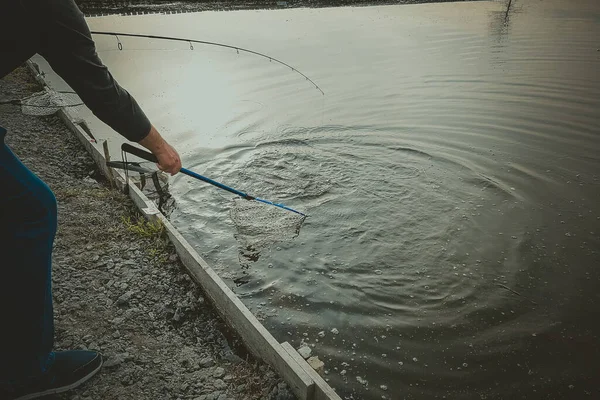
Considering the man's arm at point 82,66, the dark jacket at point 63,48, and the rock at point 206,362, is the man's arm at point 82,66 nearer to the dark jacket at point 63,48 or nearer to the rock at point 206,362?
the dark jacket at point 63,48

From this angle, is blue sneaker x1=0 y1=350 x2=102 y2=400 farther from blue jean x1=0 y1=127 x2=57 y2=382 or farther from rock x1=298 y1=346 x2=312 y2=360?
rock x1=298 y1=346 x2=312 y2=360

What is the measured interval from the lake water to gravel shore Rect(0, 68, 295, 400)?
85 centimetres

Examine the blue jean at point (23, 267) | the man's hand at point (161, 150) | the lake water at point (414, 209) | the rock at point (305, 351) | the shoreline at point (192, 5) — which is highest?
the shoreline at point (192, 5)

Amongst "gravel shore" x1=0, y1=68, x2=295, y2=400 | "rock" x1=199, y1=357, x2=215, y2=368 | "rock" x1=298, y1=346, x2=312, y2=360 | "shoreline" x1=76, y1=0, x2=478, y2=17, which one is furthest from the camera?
"shoreline" x1=76, y1=0, x2=478, y2=17

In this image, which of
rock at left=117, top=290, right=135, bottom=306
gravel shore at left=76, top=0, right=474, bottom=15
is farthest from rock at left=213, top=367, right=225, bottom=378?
gravel shore at left=76, top=0, right=474, bottom=15

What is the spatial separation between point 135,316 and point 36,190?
198 cm

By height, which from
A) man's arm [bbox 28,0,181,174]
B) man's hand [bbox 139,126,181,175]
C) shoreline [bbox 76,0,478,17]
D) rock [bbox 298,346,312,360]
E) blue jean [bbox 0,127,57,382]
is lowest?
rock [bbox 298,346,312,360]

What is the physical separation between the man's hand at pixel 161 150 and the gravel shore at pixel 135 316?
1707 mm

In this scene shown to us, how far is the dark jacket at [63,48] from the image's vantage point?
1.65 m

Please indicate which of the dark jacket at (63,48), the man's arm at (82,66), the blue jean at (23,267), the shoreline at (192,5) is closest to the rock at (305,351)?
the blue jean at (23,267)

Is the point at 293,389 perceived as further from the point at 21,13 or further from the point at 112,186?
the point at 112,186

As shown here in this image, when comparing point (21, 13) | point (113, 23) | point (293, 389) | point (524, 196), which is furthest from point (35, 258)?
point (113, 23)

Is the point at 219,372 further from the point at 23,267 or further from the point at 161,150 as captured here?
the point at 161,150

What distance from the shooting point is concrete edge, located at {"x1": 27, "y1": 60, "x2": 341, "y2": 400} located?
2674 mm
